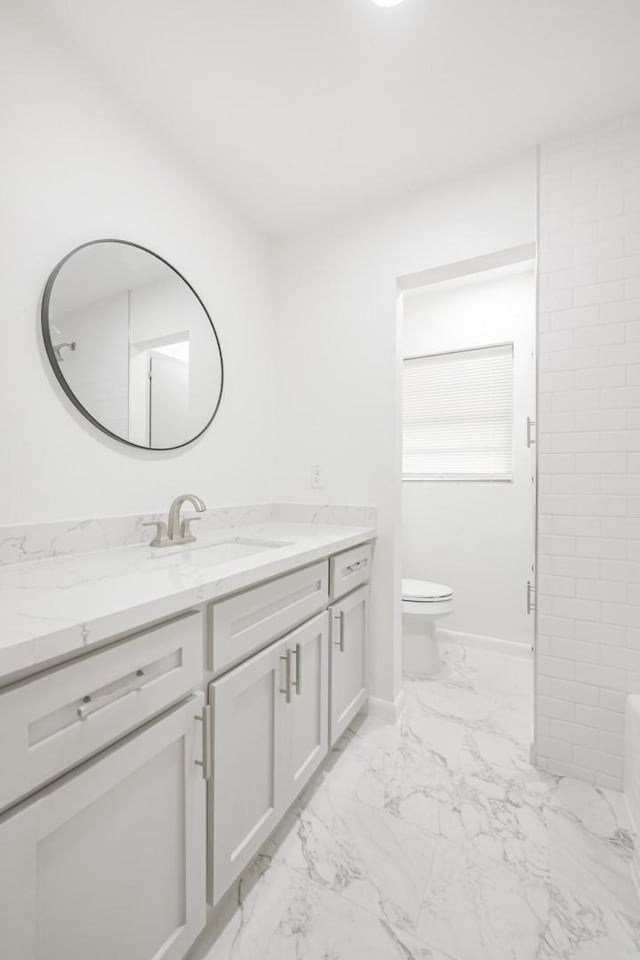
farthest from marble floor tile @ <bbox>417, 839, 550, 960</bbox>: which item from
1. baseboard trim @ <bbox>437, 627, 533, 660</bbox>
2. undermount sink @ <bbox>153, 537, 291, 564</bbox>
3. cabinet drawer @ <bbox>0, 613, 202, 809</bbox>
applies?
baseboard trim @ <bbox>437, 627, 533, 660</bbox>

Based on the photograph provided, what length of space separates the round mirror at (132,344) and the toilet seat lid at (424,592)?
1488 mm

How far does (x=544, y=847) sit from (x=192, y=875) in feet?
3.53

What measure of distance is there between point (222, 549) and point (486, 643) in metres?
2.02

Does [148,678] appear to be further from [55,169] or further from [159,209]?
[159,209]

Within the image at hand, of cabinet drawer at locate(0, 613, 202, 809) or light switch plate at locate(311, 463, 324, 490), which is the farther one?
light switch plate at locate(311, 463, 324, 490)

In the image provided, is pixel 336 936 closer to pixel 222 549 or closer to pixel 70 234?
pixel 222 549

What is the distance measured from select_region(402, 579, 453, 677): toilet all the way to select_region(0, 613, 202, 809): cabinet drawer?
5.59ft

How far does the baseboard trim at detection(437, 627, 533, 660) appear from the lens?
2.69m

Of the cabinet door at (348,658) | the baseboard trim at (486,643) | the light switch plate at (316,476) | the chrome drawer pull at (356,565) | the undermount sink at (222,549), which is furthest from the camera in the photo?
the baseboard trim at (486,643)

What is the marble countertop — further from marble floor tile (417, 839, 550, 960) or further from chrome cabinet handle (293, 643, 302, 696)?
marble floor tile (417, 839, 550, 960)

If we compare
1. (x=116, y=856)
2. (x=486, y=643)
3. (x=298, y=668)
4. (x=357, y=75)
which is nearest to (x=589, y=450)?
(x=298, y=668)

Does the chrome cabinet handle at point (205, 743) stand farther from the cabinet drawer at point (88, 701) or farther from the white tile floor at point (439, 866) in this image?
the white tile floor at point (439, 866)

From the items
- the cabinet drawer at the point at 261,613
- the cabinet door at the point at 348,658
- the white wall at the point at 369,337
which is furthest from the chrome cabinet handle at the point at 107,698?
the white wall at the point at 369,337

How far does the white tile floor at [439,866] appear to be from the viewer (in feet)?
3.43
